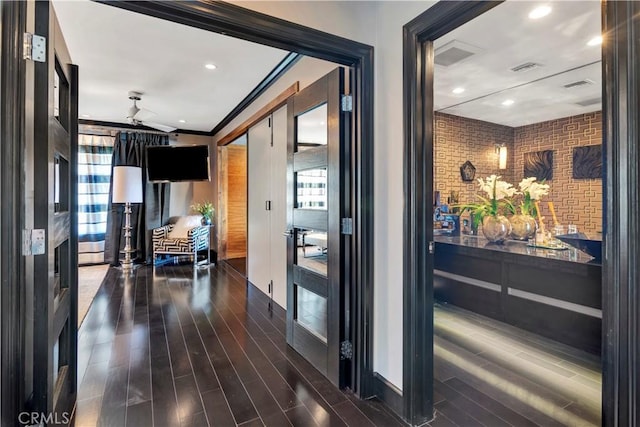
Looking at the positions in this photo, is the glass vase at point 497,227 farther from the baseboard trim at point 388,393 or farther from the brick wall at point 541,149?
the brick wall at point 541,149

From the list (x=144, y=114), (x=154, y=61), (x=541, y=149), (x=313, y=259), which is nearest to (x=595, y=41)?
(x=313, y=259)

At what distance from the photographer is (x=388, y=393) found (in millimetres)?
1922

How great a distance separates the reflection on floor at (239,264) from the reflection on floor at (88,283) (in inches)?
78.0

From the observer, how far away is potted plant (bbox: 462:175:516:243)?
3154mm

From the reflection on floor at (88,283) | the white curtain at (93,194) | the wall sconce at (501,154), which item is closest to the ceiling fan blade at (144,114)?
the white curtain at (93,194)

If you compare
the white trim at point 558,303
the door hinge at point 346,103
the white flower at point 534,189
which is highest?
the door hinge at point 346,103

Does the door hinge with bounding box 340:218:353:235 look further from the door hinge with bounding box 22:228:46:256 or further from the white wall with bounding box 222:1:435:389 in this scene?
the door hinge with bounding box 22:228:46:256

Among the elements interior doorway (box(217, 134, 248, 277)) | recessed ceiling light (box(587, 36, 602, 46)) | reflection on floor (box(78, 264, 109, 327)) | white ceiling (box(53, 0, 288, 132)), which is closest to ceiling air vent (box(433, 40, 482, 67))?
recessed ceiling light (box(587, 36, 602, 46))

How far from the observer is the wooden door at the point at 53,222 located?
1.30 metres

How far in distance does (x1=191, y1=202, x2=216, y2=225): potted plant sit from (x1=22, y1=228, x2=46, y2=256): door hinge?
17.1 feet

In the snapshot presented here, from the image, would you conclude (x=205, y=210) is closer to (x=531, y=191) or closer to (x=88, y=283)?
(x=88, y=283)

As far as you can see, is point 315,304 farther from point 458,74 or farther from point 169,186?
point 169,186

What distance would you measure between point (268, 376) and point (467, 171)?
197 inches

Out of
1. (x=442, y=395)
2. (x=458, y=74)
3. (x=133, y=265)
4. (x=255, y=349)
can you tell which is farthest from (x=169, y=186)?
(x=442, y=395)
